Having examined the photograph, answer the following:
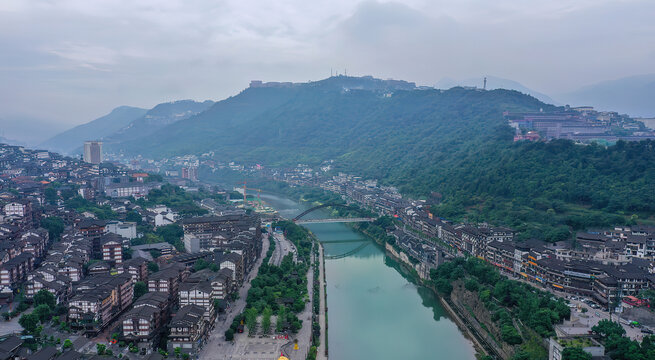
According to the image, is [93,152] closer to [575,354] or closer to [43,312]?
[43,312]

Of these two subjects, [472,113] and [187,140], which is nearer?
[472,113]

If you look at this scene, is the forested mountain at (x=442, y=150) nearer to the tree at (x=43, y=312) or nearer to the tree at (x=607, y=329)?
the tree at (x=607, y=329)

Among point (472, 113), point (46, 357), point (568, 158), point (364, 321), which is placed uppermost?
point (472, 113)

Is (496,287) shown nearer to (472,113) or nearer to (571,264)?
(571,264)

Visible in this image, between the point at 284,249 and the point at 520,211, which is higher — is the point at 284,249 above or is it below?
below

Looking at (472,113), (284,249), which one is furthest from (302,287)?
(472,113)

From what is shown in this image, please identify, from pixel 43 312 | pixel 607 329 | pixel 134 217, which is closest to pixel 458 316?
pixel 607 329
